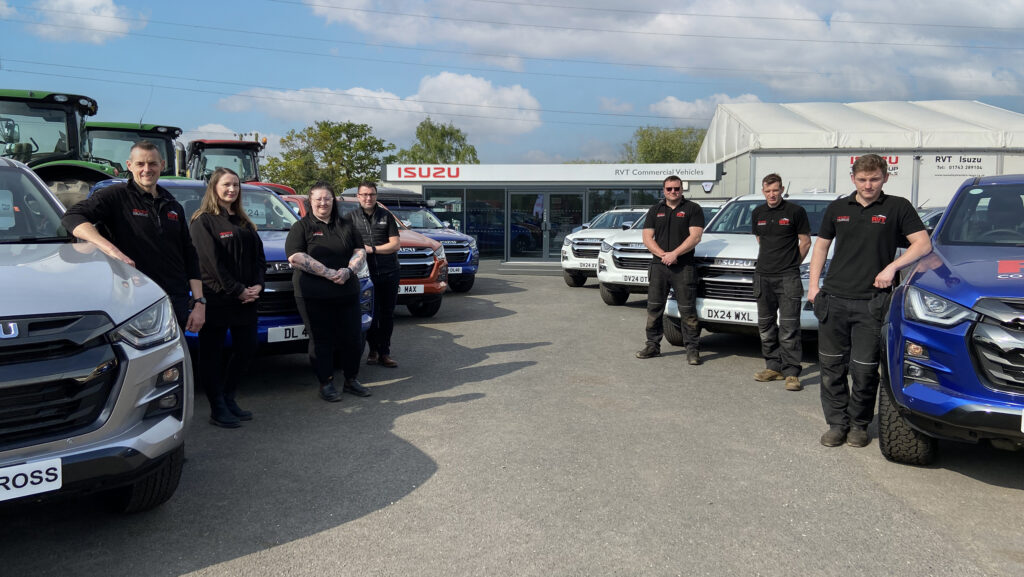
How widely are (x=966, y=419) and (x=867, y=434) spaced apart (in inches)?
51.4

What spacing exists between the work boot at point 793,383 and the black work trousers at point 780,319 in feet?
0.20

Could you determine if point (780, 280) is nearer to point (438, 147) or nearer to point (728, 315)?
point (728, 315)

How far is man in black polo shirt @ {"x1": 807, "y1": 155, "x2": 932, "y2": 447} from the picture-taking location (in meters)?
4.59

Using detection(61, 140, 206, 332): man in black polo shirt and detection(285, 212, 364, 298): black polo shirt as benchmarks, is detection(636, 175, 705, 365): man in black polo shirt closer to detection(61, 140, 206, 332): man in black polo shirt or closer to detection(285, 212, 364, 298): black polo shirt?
detection(285, 212, 364, 298): black polo shirt

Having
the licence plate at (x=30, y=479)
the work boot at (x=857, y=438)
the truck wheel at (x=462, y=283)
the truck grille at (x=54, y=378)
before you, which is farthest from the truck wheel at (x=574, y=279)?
the licence plate at (x=30, y=479)

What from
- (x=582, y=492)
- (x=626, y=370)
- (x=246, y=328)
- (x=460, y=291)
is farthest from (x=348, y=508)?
(x=460, y=291)

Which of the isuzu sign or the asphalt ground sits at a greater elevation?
the isuzu sign

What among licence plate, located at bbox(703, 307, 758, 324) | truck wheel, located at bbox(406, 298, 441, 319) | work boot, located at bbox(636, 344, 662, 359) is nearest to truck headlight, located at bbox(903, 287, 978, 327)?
licence plate, located at bbox(703, 307, 758, 324)

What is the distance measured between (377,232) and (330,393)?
5.86 feet

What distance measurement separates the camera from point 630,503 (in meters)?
3.79

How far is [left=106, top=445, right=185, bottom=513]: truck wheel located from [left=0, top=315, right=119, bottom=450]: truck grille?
54cm

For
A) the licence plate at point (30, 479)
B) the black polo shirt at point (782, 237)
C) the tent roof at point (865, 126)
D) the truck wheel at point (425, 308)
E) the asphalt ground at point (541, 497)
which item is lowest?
the asphalt ground at point (541, 497)

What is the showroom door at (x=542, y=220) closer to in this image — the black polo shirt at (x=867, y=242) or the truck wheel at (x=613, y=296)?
the truck wheel at (x=613, y=296)

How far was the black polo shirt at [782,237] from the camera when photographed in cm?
651
